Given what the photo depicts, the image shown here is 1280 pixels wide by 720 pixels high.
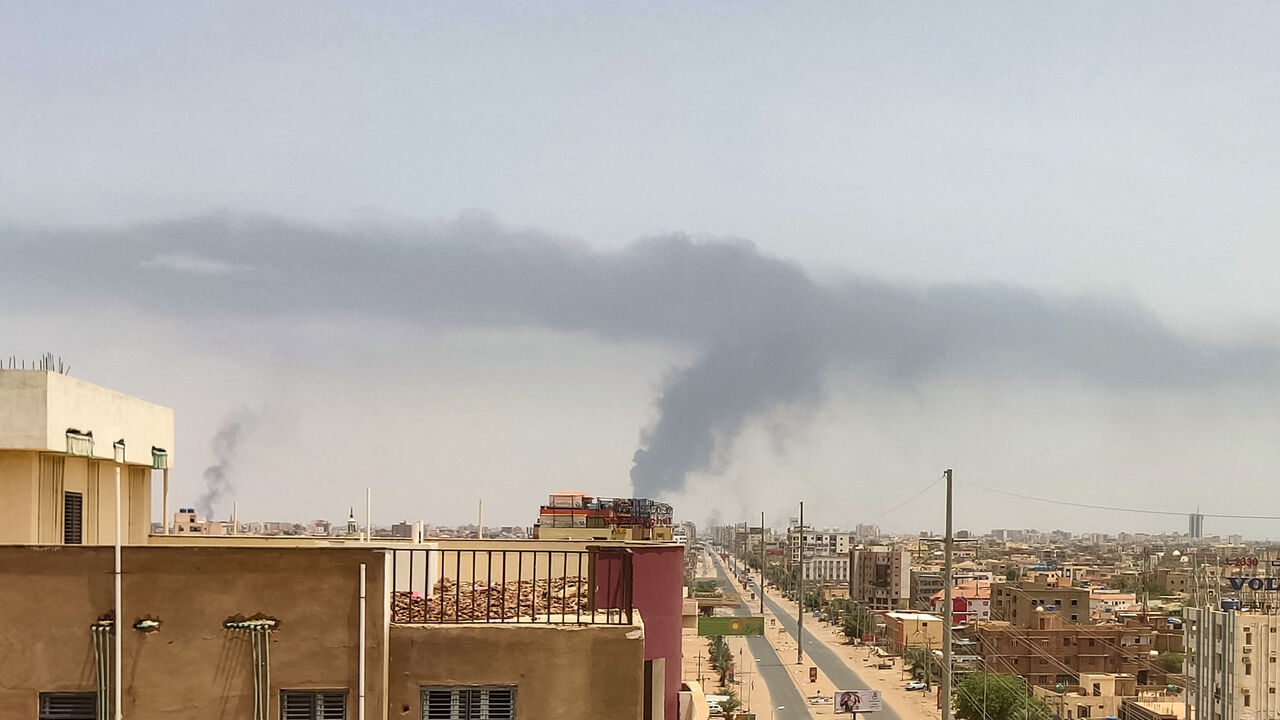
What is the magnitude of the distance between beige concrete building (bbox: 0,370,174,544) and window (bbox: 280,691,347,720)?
186 inches

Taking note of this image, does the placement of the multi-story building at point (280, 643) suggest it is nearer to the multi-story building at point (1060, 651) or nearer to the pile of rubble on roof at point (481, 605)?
the pile of rubble on roof at point (481, 605)

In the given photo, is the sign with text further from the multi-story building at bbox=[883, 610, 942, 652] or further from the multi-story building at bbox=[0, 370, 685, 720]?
the multi-story building at bbox=[883, 610, 942, 652]

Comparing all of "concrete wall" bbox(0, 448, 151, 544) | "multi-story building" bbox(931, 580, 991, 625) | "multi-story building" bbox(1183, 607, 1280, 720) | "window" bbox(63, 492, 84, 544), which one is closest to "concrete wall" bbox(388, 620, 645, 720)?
"concrete wall" bbox(0, 448, 151, 544)

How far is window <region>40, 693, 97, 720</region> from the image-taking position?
12.1 metres

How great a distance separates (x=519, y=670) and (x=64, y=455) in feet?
23.6

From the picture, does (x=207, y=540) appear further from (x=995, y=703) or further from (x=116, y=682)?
(x=995, y=703)

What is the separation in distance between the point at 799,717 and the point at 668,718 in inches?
3400

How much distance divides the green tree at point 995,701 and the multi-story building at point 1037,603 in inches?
1762

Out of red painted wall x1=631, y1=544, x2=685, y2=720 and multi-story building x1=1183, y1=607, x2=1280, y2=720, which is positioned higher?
red painted wall x1=631, y1=544, x2=685, y2=720

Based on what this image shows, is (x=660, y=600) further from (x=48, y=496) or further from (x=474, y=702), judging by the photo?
(x=48, y=496)

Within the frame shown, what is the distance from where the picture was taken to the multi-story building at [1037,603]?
149500 millimetres

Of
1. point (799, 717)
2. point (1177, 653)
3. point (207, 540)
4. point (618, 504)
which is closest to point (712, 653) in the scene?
point (799, 717)

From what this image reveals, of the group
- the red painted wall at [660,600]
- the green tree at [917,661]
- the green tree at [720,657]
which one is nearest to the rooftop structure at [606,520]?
the red painted wall at [660,600]

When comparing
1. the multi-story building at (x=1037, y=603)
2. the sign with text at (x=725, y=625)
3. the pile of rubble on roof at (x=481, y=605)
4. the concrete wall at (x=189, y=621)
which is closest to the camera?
the concrete wall at (x=189, y=621)
